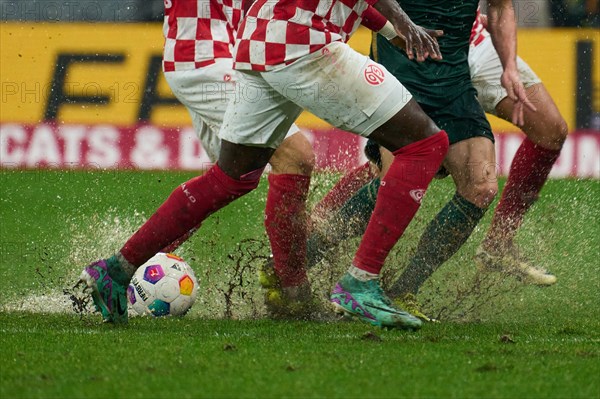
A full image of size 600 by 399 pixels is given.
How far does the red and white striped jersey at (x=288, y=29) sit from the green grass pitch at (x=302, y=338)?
3.41 ft


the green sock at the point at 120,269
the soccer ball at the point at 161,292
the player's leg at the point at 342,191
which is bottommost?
the soccer ball at the point at 161,292

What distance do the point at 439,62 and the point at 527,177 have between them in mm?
1073

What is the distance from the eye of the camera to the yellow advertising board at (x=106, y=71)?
10758 mm

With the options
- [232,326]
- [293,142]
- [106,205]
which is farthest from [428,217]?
[106,205]

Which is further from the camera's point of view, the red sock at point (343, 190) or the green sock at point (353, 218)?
the red sock at point (343, 190)

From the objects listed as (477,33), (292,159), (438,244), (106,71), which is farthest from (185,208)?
(106,71)

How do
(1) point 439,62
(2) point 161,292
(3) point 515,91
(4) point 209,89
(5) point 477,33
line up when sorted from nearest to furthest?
(3) point 515,91, (2) point 161,292, (1) point 439,62, (4) point 209,89, (5) point 477,33

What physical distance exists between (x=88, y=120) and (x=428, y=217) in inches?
207

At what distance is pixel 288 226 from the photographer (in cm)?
526

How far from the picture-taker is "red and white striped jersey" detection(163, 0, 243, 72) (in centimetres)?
564

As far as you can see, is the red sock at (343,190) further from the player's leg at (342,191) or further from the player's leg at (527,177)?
the player's leg at (527,177)

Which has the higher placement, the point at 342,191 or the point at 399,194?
the point at 399,194

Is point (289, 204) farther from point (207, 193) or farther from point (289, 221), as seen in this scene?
point (207, 193)

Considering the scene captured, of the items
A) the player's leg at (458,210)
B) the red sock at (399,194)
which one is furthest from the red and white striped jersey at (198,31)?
the red sock at (399,194)
